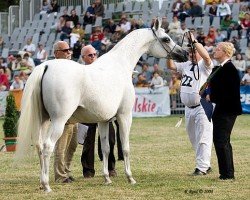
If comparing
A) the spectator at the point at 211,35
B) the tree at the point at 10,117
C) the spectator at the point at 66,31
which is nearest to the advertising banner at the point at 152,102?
the spectator at the point at 211,35

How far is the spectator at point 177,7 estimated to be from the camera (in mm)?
34094

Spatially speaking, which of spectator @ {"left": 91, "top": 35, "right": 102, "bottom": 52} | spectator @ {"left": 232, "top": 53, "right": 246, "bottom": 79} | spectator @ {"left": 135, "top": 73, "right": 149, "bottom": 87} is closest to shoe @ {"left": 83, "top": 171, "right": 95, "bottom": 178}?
spectator @ {"left": 135, "top": 73, "right": 149, "bottom": 87}

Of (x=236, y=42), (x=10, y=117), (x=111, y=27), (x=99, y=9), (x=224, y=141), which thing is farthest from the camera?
(x=99, y=9)

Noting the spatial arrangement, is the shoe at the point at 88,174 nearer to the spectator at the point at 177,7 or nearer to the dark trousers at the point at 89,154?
the dark trousers at the point at 89,154

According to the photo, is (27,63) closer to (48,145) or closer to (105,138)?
(105,138)

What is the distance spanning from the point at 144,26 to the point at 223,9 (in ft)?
10.0

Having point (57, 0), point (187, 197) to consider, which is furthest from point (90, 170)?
point (57, 0)

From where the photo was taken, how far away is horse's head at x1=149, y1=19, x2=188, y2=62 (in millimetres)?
13086

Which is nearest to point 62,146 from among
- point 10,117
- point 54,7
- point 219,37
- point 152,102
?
point 10,117

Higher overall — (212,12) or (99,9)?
(212,12)

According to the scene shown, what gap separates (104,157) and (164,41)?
197 cm

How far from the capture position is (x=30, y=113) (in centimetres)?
1141

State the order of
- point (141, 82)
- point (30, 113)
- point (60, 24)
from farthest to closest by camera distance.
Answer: point (60, 24) → point (141, 82) → point (30, 113)

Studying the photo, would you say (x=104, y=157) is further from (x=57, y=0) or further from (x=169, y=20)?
(x=57, y=0)
